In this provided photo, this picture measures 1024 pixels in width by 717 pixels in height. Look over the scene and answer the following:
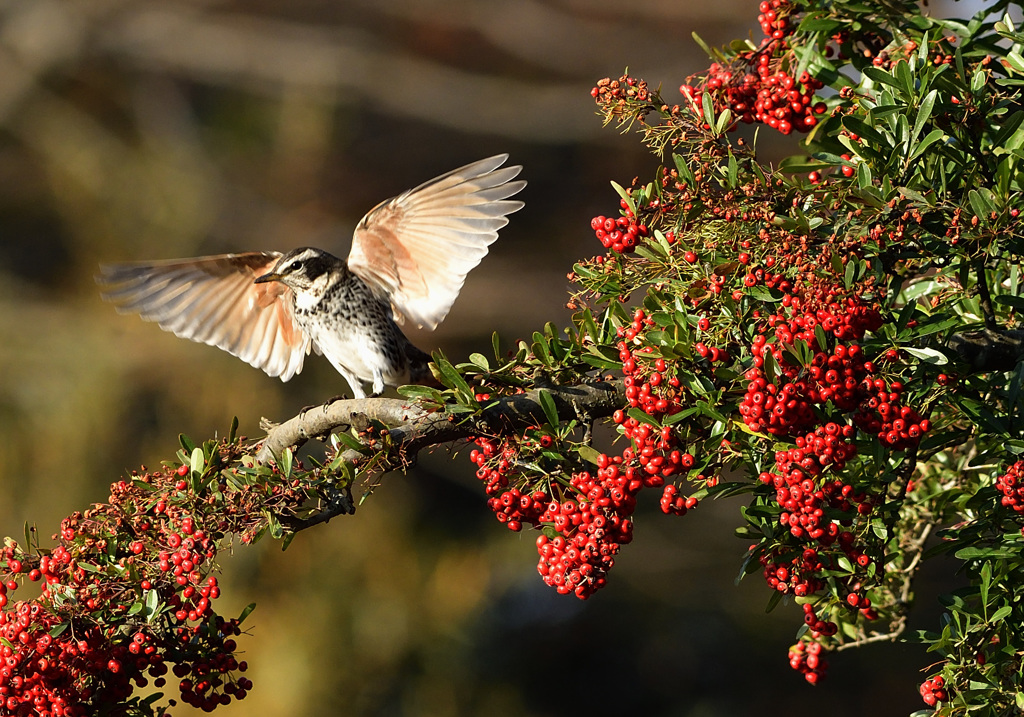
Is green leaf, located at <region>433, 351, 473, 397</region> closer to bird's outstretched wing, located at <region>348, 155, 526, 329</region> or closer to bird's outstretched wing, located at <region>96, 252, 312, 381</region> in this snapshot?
bird's outstretched wing, located at <region>348, 155, 526, 329</region>

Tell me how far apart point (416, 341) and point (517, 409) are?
12.3 feet

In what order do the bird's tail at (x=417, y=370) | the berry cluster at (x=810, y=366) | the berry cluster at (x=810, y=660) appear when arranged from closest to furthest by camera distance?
the berry cluster at (x=810, y=366) < the berry cluster at (x=810, y=660) < the bird's tail at (x=417, y=370)

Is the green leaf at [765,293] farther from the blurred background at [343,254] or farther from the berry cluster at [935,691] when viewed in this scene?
the blurred background at [343,254]

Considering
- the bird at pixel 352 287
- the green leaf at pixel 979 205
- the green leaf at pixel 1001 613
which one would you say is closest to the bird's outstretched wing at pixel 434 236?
the bird at pixel 352 287

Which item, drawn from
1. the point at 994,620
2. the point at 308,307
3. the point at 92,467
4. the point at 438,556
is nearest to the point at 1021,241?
the point at 994,620

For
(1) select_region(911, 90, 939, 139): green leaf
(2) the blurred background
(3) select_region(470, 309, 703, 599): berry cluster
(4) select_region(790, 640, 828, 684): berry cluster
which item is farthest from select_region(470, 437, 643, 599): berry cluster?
(2) the blurred background

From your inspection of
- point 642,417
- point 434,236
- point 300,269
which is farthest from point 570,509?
point 300,269

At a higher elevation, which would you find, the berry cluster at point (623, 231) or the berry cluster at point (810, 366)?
the berry cluster at point (623, 231)

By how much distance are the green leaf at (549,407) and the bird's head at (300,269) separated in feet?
3.73

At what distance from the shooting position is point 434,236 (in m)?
1.95

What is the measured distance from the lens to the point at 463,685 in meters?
4.11

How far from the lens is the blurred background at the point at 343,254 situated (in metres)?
4.00

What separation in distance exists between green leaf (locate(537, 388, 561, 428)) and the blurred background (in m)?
2.82

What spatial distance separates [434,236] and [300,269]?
440 mm
